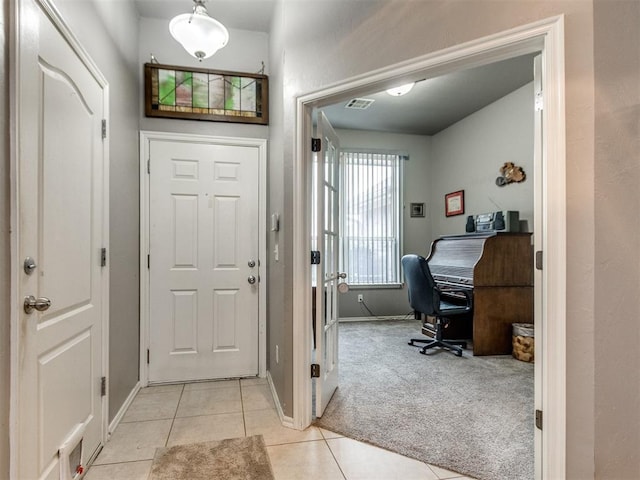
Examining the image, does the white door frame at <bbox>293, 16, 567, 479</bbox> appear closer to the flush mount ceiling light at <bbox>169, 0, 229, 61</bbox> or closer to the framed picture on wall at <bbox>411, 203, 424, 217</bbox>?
the flush mount ceiling light at <bbox>169, 0, 229, 61</bbox>

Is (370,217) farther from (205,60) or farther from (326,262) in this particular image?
(205,60)

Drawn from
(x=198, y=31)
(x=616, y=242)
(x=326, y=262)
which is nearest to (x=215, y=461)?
(x=326, y=262)

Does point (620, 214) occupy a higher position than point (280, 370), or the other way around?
point (620, 214)

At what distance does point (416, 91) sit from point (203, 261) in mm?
2963

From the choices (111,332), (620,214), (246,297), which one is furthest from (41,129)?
(620,214)

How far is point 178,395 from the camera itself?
8.30ft

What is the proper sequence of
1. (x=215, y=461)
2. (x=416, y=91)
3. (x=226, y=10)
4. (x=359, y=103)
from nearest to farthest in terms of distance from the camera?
1. (x=215, y=461)
2. (x=226, y=10)
3. (x=416, y=91)
4. (x=359, y=103)

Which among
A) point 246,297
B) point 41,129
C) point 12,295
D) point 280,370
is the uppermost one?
point 41,129

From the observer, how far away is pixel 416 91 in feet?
12.5

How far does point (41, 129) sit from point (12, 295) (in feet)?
2.13

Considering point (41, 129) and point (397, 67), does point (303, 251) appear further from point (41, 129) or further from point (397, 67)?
point (41, 129)

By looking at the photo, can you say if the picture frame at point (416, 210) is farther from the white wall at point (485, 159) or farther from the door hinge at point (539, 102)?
the door hinge at point (539, 102)

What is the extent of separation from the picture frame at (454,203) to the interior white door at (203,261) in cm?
310

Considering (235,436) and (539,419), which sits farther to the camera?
(235,436)
